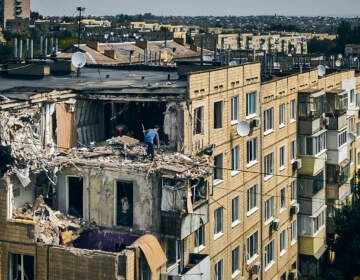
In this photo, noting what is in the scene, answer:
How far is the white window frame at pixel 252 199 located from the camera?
108 ft

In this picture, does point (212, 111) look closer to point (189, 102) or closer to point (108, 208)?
point (189, 102)

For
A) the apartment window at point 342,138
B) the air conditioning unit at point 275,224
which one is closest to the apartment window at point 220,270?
the air conditioning unit at point 275,224

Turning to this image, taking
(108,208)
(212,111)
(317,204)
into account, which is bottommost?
(317,204)

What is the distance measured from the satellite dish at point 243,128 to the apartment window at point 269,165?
16.1ft

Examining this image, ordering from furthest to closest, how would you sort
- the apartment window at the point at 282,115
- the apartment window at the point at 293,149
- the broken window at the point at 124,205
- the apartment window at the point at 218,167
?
the apartment window at the point at 293,149 < the apartment window at the point at 282,115 < the apartment window at the point at 218,167 < the broken window at the point at 124,205

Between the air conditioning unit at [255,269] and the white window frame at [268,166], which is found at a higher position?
the white window frame at [268,166]

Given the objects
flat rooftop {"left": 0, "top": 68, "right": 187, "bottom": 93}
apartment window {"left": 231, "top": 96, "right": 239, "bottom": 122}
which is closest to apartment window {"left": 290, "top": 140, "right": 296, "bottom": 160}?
flat rooftop {"left": 0, "top": 68, "right": 187, "bottom": 93}

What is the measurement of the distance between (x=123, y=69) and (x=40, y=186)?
53.7 ft

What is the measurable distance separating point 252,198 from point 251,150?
1958 mm

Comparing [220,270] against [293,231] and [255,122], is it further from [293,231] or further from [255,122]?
[293,231]

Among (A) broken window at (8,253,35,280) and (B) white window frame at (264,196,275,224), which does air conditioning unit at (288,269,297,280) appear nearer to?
(B) white window frame at (264,196,275,224)

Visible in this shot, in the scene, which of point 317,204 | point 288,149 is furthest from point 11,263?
point 317,204

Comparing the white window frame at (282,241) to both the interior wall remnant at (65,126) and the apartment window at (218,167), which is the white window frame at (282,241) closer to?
the apartment window at (218,167)

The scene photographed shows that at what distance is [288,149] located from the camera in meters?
38.2
